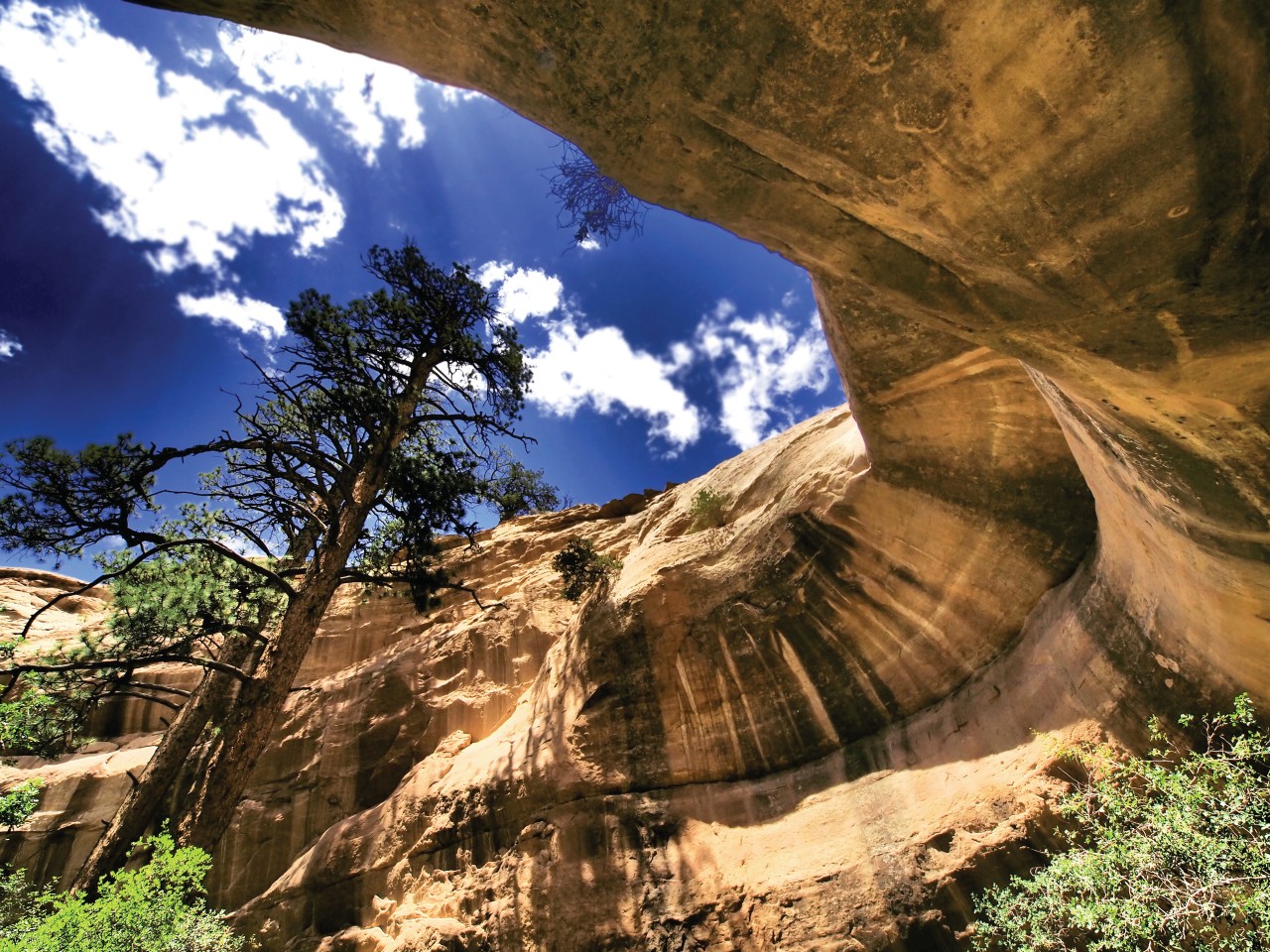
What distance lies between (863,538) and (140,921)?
29.8 feet

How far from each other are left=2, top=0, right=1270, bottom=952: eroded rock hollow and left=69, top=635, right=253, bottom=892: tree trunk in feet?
6.33

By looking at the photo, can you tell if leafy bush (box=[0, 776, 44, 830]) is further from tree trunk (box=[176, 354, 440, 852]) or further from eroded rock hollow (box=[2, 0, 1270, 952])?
eroded rock hollow (box=[2, 0, 1270, 952])

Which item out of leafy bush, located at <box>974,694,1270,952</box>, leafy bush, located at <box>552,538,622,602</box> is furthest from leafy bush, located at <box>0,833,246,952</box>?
leafy bush, located at <box>552,538,622,602</box>

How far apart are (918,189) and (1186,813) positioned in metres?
4.85

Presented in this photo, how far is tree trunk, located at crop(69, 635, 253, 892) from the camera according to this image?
305 inches

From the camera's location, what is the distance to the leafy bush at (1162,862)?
382cm

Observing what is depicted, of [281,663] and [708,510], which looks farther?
[708,510]

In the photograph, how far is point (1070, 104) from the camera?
2.18 m

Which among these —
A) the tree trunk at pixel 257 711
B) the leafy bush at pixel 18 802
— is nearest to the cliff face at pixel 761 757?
the tree trunk at pixel 257 711

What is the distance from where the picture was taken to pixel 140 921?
5.73 metres

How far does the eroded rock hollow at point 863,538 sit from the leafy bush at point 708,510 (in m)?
0.35

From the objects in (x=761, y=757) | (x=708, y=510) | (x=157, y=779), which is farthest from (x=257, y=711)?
(x=708, y=510)

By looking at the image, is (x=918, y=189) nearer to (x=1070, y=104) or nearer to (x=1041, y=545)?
(x=1070, y=104)

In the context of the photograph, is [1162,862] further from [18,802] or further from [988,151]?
[18,802]
